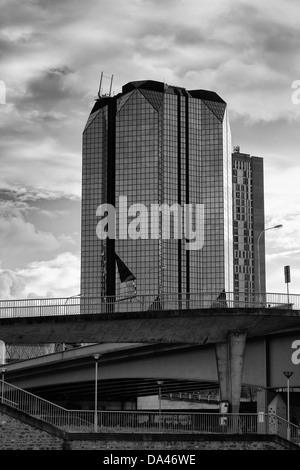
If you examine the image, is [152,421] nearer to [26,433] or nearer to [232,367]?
[26,433]

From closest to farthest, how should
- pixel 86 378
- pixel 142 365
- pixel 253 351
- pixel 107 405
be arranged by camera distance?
1. pixel 253 351
2. pixel 142 365
3. pixel 86 378
4. pixel 107 405

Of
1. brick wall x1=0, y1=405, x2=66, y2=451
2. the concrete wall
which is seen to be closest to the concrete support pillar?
brick wall x1=0, y1=405, x2=66, y2=451

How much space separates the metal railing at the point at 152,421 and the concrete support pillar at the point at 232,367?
1164 cm

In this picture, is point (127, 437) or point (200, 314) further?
point (200, 314)

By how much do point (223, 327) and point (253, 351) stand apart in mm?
4547

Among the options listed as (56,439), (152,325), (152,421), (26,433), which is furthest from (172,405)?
(26,433)

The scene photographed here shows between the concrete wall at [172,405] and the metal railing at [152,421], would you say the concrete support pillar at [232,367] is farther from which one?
the concrete wall at [172,405]

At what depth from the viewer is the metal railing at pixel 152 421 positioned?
162ft

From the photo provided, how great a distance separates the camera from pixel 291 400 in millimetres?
91250

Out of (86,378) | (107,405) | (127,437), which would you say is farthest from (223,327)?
(107,405)

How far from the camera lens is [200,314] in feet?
206

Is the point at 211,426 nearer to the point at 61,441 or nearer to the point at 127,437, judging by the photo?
the point at 127,437
